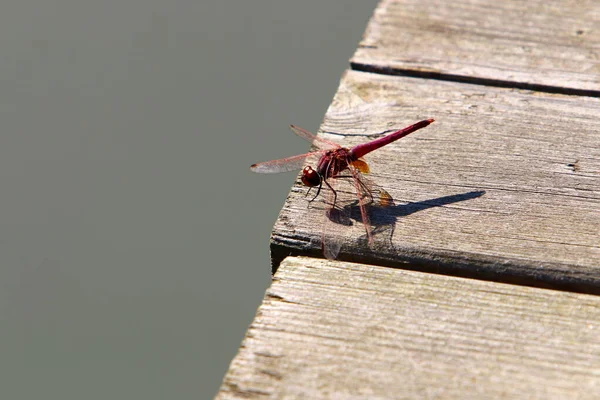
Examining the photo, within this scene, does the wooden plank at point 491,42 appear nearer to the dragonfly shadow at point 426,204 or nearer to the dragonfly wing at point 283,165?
the dragonfly wing at point 283,165

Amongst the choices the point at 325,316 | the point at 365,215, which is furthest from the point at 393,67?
the point at 325,316

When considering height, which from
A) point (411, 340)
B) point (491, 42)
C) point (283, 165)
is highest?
point (411, 340)

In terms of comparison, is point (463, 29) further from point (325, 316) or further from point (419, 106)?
point (325, 316)

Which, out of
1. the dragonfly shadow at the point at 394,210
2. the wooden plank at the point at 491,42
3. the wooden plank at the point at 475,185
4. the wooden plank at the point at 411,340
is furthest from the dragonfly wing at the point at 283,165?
the wooden plank at the point at 411,340

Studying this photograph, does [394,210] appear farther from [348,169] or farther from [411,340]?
[411,340]

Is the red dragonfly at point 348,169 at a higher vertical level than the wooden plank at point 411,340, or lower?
lower

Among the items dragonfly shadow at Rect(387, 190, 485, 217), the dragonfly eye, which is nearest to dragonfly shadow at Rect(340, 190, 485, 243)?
dragonfly shadow at Rect(387, 190, 485, 217)

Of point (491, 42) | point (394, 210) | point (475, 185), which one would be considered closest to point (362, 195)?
point (394, 210)
